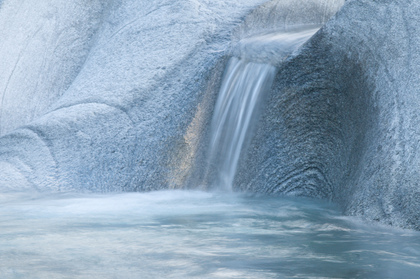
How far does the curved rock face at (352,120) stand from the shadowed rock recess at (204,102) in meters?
0.01

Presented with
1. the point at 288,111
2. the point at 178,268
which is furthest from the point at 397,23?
the point at 178,268

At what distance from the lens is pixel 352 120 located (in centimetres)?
448

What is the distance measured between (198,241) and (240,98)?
2362mm

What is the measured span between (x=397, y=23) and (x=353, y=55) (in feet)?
1.41

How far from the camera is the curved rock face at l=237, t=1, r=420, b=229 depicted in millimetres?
3688

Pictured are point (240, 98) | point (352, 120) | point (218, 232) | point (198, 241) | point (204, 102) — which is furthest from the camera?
point (204, 102)

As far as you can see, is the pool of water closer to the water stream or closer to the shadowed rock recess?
the water stream

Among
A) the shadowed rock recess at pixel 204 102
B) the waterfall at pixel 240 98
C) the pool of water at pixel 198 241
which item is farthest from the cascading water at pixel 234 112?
the pool of water at pixel 198 241

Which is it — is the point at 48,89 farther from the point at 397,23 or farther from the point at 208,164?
the point at 397,23

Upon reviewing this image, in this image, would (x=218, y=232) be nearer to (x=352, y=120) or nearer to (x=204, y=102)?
(x=352, y=120)

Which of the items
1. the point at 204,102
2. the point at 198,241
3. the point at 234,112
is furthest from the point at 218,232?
the point at 204,102

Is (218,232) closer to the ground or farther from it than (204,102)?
closer to the ground

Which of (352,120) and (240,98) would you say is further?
(240,98)

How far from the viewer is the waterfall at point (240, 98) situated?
5203mm
